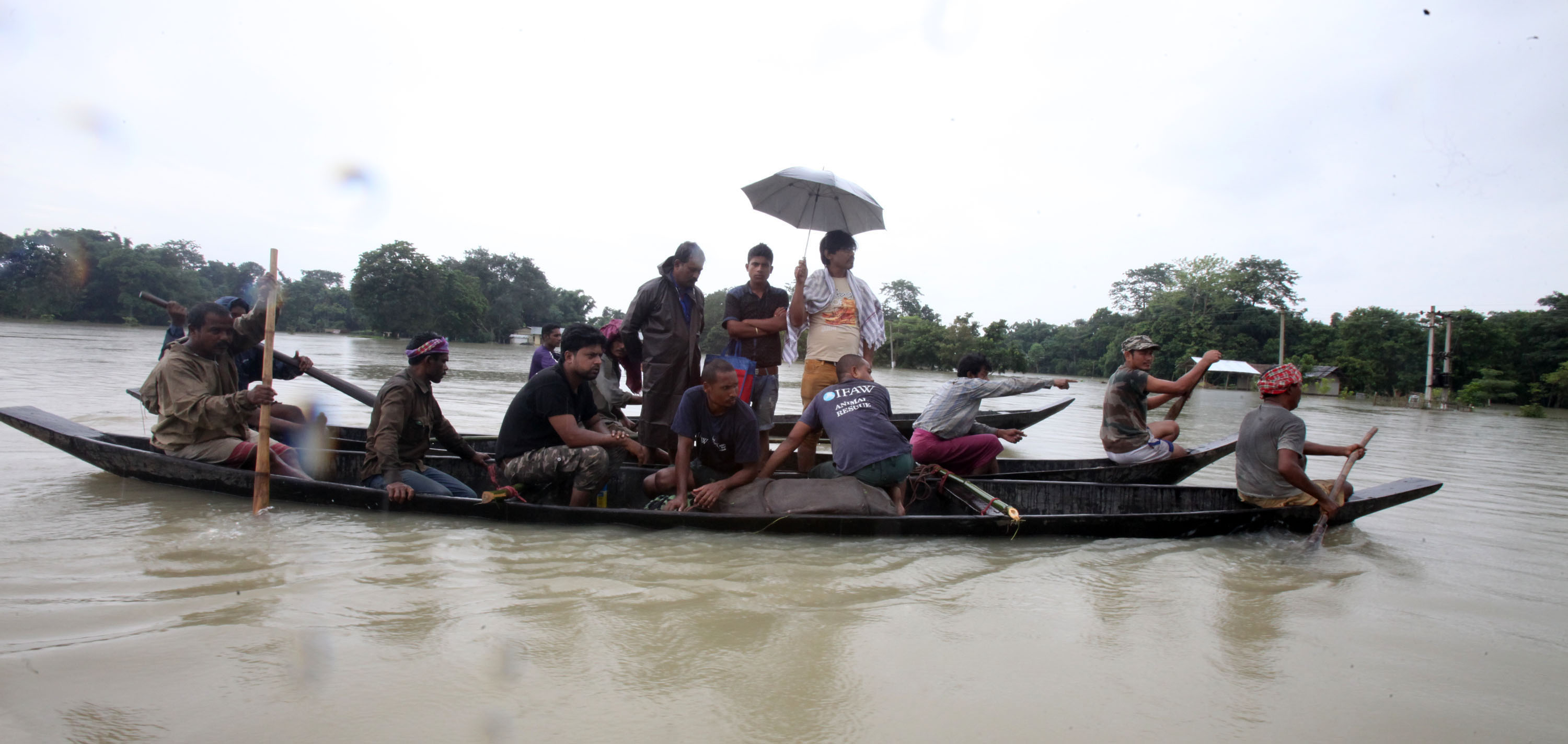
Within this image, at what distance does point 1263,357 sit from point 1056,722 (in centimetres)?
4928

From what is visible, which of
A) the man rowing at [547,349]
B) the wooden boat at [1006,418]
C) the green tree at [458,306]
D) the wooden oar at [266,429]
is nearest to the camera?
the wooden oar at [266,429]

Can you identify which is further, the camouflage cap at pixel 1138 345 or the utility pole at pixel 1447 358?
the utility pole at pixel 1447 358

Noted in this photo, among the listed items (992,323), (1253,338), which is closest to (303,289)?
(992,323)

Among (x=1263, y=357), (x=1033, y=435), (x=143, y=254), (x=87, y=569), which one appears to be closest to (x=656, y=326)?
(x=87, y=569)

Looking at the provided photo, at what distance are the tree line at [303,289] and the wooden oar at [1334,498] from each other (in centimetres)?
5546

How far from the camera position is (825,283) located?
543cm

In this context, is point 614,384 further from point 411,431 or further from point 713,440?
point 713,440

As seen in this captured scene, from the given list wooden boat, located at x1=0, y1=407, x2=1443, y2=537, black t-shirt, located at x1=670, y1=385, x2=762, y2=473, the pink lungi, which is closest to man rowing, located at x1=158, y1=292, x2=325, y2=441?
wooden boat, located at x1=0, y1=407, x2=1443, y2=537

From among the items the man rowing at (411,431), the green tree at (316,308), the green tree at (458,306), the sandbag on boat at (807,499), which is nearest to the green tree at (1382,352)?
the sandbag on boat at (807,499)

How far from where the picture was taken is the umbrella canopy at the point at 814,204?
567cm

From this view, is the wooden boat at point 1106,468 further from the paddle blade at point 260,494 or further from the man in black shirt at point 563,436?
the man in black shirt at point 563,436

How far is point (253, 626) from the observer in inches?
101

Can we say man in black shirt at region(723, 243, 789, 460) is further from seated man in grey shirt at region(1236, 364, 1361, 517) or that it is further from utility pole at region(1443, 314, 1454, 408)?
utility pole at region(1443, 314, 1454, 408)

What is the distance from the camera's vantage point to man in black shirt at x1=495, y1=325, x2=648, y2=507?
13.7 ft
